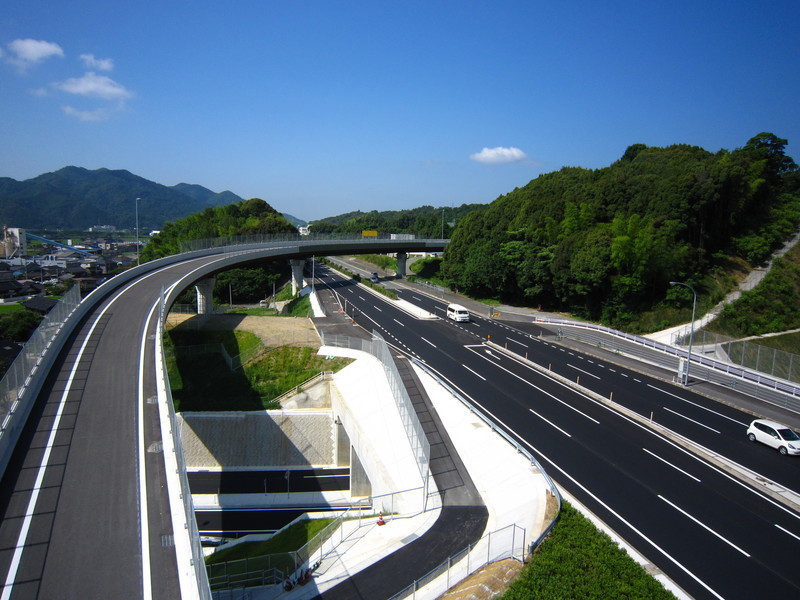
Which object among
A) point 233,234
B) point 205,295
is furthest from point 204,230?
point 205,295

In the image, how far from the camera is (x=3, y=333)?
49000mm

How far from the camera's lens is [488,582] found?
11758 mm

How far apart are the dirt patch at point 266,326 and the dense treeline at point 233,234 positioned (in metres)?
21.5

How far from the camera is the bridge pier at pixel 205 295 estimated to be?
143 feet

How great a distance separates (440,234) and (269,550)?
3846 inches

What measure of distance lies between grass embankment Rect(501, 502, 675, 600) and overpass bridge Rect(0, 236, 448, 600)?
770cm

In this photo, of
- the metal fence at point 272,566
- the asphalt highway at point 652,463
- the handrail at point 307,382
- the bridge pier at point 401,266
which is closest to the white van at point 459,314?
the asphalt highway at point 652,463

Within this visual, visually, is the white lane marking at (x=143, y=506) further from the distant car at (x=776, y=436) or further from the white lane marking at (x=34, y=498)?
the distant car at (x=776, y=436)

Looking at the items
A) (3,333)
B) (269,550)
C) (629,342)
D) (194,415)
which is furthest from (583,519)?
(3,333)

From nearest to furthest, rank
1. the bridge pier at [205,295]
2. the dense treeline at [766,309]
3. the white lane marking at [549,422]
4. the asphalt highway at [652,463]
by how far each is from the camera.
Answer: the asphalt highway at [652,463], the white lane marking at [549,422], the dense treeline at [766,309], the bridge pier at [205,295]

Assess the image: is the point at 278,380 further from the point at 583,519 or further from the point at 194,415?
the point at 583,519

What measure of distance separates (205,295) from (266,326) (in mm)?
9088

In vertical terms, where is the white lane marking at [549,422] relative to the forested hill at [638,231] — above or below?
below

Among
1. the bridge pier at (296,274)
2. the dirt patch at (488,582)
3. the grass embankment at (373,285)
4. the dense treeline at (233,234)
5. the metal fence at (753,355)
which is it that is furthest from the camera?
the dense treeline at (233,234)
